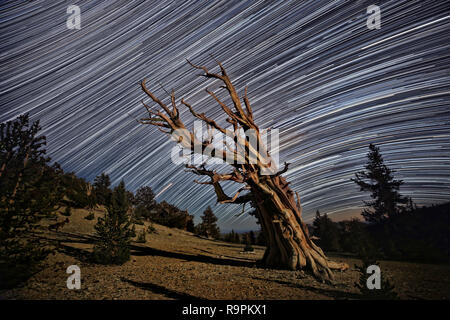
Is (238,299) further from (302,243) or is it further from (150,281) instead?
(302,243)

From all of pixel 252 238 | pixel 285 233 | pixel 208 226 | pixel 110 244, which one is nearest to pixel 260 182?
pixel 285 233

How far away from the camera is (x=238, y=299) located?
3498 mm

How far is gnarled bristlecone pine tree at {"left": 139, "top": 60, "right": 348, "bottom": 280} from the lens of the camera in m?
6.47

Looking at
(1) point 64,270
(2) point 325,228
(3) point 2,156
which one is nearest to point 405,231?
(2) point 325,228

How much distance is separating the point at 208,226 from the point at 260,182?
72.0 feet

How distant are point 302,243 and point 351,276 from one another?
1.71 metres

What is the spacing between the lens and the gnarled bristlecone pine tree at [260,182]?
6469 mm

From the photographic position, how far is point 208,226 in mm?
26047

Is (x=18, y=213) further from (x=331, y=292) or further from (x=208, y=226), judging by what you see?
(x=208, y=226)

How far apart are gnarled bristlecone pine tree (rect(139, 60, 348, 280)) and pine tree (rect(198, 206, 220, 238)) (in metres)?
20.1

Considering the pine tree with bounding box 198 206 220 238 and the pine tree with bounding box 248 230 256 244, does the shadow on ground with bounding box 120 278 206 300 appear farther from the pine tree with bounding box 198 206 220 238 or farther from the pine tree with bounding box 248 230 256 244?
the pine tree with bounding box 248 230 256 244

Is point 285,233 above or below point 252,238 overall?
above

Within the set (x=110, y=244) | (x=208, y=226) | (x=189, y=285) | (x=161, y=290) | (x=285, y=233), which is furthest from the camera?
(x=208, y=226)
